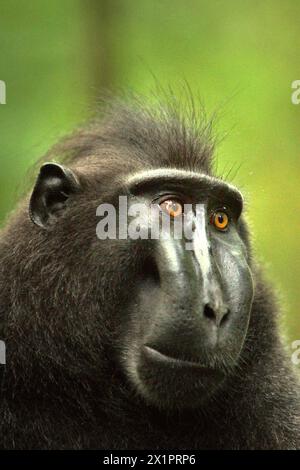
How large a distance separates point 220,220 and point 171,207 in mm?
313

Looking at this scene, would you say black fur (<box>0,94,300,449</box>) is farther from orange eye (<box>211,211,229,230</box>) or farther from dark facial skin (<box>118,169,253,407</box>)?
orange eye (<box>211,211,229,230</box>)

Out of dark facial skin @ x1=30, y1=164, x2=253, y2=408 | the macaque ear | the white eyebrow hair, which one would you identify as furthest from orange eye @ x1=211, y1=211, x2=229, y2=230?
the macaque ear

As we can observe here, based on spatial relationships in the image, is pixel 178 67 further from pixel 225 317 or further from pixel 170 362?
pixel 170 362

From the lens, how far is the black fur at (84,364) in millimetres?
4043

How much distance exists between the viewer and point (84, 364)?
407 centimetres

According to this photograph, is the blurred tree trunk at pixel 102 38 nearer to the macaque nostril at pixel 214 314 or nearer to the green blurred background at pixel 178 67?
the green blurred background at pixel 178 67

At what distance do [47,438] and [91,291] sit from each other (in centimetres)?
74

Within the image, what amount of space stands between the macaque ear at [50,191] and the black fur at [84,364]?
0.06 meters

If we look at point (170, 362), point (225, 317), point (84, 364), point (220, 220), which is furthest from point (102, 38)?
point (170, 362)

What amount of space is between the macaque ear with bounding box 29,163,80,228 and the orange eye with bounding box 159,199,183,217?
1.66 ft
